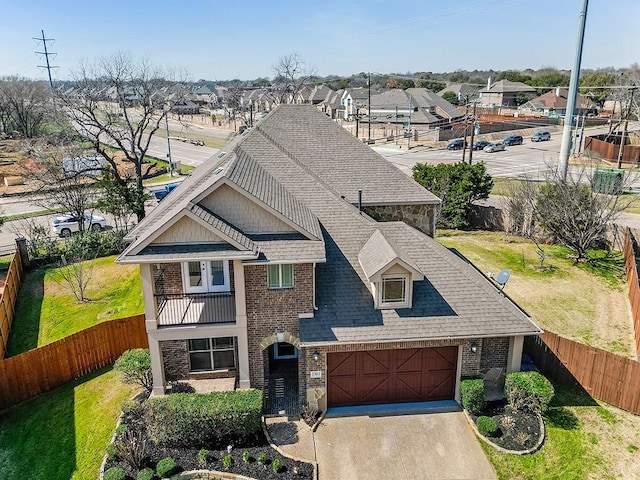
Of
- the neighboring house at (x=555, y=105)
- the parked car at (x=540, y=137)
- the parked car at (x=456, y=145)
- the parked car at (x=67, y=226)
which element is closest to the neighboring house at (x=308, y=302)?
the parked car at (x=67, y=226)

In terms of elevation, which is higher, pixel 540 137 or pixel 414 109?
pixel 414 109

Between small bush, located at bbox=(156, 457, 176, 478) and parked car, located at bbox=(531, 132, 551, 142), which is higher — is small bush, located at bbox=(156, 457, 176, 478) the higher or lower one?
the lower one

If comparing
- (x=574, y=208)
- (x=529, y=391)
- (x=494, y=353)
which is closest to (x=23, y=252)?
(x=494, y=353)

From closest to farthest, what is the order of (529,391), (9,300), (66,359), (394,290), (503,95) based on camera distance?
1. (529,391)
2. (394,290)
3. (66,359)
4. (9,300)
5. (503,95)

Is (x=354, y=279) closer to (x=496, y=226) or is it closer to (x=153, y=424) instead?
(x=153, y=424)

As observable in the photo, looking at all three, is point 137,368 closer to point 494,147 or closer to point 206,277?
point 206,277

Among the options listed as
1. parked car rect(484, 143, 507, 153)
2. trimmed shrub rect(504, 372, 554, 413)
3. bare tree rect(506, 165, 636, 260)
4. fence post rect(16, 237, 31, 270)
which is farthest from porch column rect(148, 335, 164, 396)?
parked car rect(484, 143, 507, 153)

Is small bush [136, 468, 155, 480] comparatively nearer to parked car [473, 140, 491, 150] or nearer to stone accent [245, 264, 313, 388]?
stone accent [245, 264, 313, 388]
